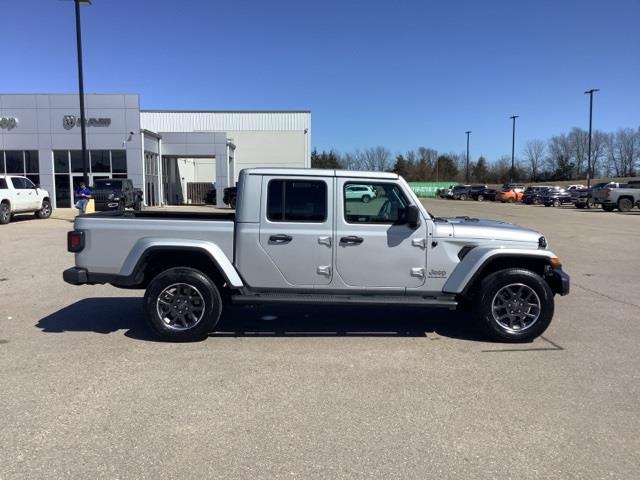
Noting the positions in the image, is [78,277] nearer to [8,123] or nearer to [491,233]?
[491,233]

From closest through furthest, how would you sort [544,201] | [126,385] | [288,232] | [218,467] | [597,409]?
[218,467] → [597,409] → [126,385] → [288,232] → [544,201]

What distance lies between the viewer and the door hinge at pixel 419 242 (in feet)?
19.2

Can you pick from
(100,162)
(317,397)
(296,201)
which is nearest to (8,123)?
(100,162)

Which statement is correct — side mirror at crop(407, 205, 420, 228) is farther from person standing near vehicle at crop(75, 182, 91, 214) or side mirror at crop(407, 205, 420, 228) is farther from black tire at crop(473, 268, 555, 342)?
person standing near vehicle at crop(75, 182, 91, 214)

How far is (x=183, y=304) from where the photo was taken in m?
5.88

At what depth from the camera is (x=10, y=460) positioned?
11.0 ft

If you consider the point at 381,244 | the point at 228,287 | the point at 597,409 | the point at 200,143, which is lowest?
the point at 597,409

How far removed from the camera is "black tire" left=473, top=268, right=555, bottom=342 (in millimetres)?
5863

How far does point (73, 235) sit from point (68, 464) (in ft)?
10.4

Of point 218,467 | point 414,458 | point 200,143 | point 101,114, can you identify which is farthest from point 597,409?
point 200,143

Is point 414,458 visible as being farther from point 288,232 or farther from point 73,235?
point 73,235

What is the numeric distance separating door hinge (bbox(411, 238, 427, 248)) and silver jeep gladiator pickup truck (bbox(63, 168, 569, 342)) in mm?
14

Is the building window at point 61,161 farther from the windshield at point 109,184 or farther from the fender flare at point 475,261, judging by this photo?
the fender flare at point 475,261

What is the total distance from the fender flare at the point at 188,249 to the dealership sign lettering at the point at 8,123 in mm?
33761
